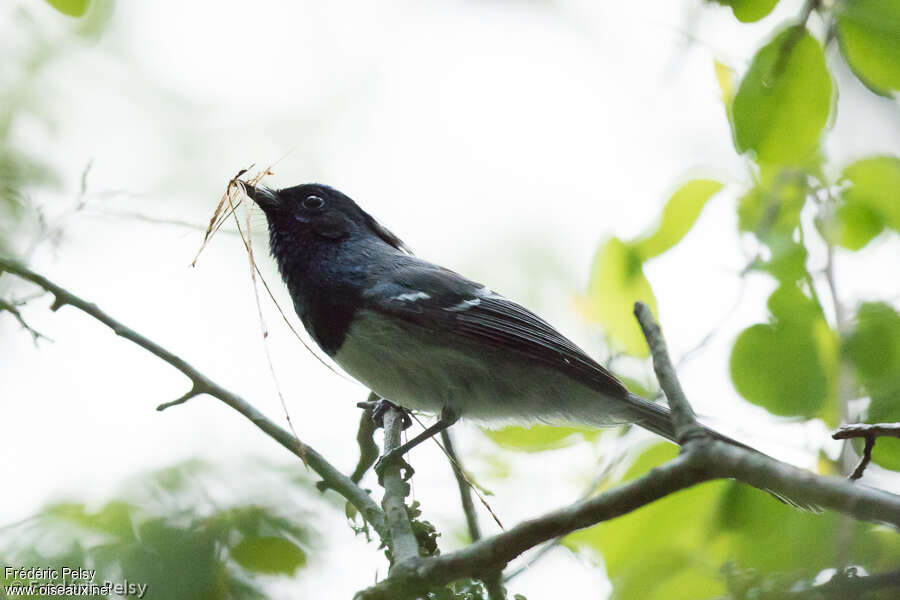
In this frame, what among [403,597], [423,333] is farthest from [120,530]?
[423,333]

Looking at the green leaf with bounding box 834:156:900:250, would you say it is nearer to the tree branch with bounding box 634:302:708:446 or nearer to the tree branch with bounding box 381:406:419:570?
the tree branch with bounding box 634:302:708:446

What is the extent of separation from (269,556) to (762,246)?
6.78ft

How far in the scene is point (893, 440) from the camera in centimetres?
239

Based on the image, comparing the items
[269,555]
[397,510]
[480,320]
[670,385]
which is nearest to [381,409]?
[480,320]

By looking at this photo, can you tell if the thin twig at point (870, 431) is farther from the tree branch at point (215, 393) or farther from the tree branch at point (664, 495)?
the tree branch at point (215, 393)

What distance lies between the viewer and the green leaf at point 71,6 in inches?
95.0

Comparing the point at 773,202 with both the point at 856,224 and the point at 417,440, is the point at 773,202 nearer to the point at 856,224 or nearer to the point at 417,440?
the point at 856,224

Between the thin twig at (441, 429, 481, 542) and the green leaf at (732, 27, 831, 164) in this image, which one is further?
the thin twig at (441, 429, 481, 542)

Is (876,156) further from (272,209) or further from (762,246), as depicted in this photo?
(272,209)

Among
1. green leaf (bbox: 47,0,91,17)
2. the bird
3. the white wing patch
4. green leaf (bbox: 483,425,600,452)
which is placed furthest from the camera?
the white wing patch

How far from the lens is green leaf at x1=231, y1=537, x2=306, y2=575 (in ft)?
6.95

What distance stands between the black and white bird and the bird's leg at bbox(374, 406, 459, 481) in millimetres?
11

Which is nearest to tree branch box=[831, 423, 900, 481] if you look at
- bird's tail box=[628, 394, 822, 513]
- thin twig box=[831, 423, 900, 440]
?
thin twig box=[831, 423, 900, 440]

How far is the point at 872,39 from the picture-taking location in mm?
2125
